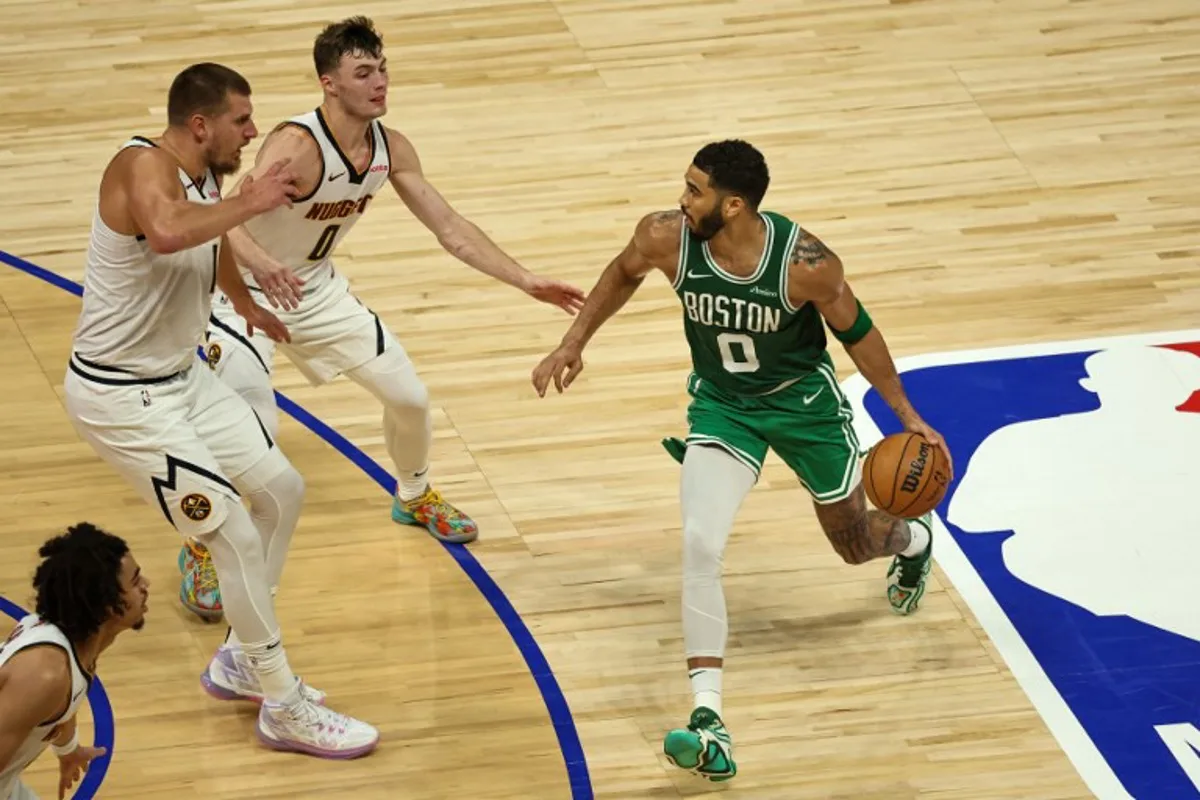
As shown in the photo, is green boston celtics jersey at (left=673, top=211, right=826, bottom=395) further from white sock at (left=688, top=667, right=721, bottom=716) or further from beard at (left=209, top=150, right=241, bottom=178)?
beard at (left=209, top=150, right=241, bottom=178)

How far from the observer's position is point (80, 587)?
544 centimetres

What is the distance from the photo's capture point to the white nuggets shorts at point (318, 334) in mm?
7598

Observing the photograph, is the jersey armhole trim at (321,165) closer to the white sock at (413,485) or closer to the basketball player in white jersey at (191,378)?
the basketball player in white jersey at (191,378)

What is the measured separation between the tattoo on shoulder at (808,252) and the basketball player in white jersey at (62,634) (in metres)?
2.49

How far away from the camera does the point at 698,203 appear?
6.79 meters

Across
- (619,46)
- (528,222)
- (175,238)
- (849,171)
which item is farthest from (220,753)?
(619,46)

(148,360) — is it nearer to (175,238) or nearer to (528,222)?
(175,238)

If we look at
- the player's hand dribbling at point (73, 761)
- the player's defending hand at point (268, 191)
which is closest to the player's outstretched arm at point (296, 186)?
the player's defending hand at point (268, 191)

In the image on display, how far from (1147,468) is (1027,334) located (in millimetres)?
1169

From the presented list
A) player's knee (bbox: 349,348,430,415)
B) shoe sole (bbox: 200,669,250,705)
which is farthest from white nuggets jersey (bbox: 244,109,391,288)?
shoe sole (bbox: 200,669,250,705)

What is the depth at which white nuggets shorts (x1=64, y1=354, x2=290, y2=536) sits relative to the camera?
6.63 meters

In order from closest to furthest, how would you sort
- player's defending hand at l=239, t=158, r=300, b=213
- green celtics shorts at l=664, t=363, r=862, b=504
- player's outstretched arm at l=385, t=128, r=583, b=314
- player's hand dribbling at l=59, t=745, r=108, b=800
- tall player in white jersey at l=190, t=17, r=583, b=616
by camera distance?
player's hand dribbling at l=59, t=745, r=108, b=800
player's defending hand at l=239, t=158, r=300, b=213
green celtics shorts at l=664, t=363, r=862, b=504
tall player in white jersey at l=190, t=17, r=583, b=616
player's outstretched arm at l=385, t=128, r=583, b=314

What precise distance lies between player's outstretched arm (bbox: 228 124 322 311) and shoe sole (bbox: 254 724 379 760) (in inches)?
60.2

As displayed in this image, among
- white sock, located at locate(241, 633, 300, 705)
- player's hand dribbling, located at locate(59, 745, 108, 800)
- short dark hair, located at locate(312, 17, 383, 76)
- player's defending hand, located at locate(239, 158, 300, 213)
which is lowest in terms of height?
player's hand dribbling, located at locate(59, 745, 108, 800)
